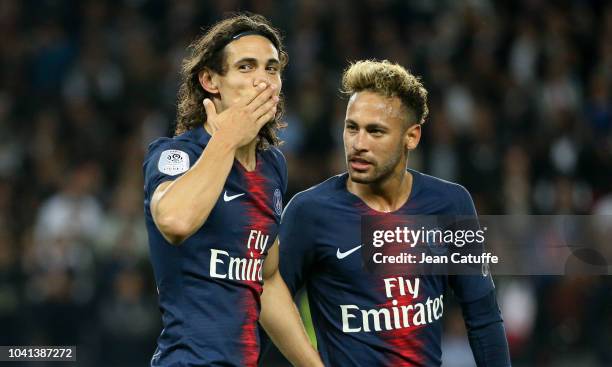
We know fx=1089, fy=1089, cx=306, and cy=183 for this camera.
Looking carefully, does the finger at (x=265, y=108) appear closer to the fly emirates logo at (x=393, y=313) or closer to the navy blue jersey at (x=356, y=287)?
the navy blue jersey at (x=356, y=287)

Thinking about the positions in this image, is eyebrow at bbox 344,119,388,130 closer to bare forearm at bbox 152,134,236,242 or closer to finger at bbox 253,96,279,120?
finger at bbox 253,96,279,120

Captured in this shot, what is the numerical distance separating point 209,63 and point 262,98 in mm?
458

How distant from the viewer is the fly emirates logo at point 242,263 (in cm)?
413

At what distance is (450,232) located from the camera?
16.5 ft

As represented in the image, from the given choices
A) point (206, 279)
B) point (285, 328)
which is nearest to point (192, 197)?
point (206, 279)

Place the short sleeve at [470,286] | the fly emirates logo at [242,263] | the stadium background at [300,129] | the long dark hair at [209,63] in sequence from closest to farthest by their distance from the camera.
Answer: the fly emirates logo at [242,263] → the long dark hair at [209,63] → the short sleeve at [470,286] → the stadium background at [300,129]

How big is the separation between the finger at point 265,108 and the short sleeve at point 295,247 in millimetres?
879

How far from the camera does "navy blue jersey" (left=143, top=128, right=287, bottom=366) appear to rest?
4066 mm

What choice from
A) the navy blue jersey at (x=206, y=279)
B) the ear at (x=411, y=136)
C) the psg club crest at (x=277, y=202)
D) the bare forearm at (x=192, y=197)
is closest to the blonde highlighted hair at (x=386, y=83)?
the ear at (x=411, y=136)

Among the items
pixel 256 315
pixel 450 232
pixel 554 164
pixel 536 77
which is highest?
pixel 536 77

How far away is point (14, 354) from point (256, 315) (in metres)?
4.65

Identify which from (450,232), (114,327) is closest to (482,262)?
(450,232)

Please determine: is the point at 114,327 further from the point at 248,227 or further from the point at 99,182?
the point at 248,227

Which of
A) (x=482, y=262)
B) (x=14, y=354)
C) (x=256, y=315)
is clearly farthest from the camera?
(x=14, y=354)
